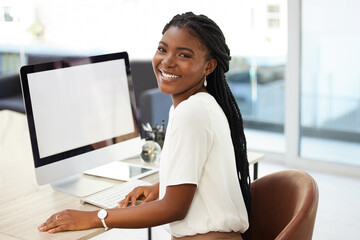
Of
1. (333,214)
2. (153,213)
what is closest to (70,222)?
(153,213)

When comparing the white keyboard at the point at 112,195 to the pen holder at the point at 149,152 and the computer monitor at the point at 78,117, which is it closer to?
the computer monitor at the point at 78,117

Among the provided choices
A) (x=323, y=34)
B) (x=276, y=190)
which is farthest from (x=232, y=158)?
(x=323, y=34)

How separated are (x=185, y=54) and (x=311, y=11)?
2868mm

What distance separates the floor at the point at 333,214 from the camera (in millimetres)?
3205

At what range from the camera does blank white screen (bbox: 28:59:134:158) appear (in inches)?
78.8

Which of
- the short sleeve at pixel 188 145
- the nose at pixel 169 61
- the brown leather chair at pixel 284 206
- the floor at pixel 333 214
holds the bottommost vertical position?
the floor at pixel 333 214

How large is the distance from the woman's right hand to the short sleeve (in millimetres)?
334

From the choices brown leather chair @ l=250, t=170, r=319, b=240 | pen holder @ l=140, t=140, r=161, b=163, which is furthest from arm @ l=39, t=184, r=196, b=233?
pen holder @ l=140, t=140, r=161, b=163

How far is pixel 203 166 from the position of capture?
1.61 m

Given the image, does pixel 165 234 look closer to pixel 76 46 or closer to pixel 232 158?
pixel 232 158

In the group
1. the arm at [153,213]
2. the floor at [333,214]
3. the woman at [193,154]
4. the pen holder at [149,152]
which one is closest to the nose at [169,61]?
the woman at [193,154]

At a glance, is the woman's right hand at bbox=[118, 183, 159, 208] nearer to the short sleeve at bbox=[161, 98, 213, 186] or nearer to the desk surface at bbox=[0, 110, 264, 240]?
the desk surface at bbox=[0, 110, 264, 240]

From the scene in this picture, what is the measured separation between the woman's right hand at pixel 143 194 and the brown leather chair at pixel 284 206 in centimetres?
37

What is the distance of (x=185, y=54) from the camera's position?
1652 mm
